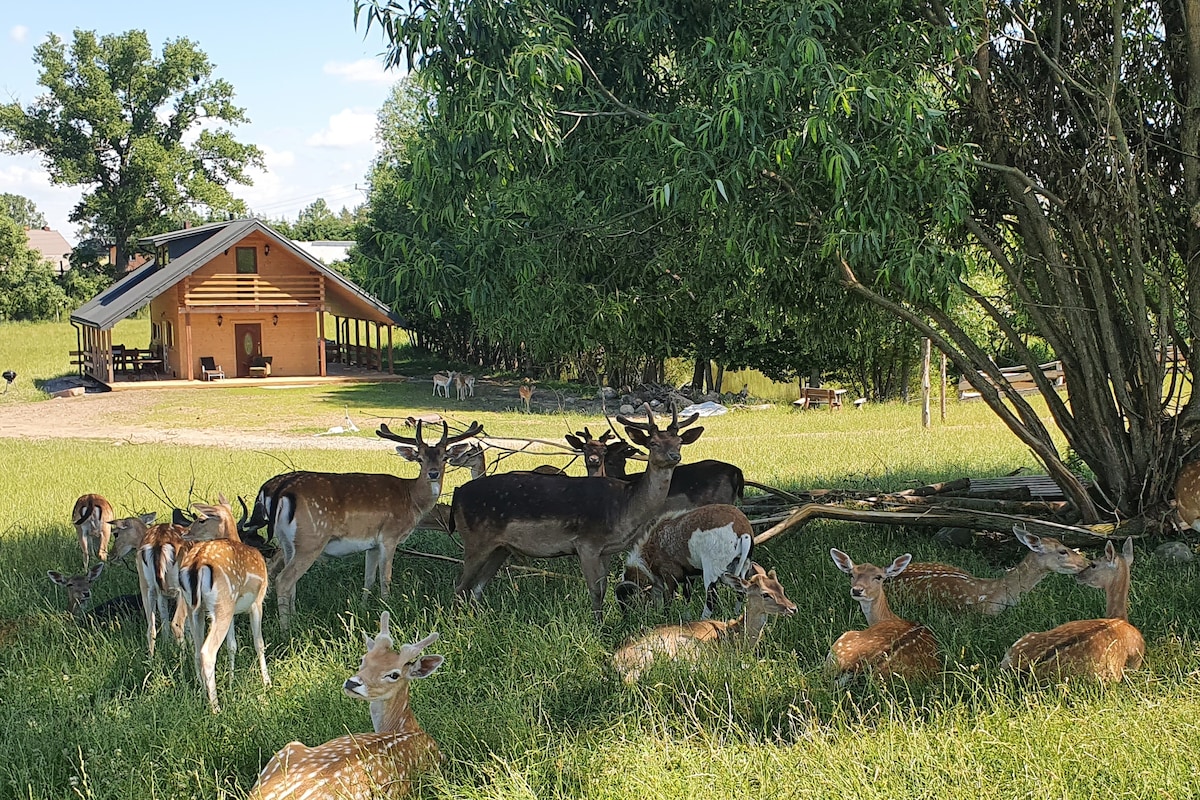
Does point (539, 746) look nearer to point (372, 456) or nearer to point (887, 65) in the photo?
point (887, 65)

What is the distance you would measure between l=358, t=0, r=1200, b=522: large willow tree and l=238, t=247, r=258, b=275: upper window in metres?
27.0

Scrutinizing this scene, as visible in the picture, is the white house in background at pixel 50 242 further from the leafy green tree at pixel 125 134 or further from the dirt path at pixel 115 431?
the dirt path at pixel 115 431

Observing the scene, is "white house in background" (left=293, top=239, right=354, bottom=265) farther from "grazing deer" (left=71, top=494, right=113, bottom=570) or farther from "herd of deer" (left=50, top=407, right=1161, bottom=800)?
"herd of deer" (left=50, top=407, right=1161, bottom=800)

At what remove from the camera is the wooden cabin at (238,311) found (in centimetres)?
3322

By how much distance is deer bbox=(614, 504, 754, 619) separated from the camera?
6.81 metres

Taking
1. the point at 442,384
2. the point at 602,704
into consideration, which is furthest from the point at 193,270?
the point at 602,704

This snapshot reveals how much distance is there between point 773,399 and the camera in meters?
31.0

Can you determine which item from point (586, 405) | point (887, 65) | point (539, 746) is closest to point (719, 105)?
point (887, 65)

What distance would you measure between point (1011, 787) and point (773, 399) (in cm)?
2708

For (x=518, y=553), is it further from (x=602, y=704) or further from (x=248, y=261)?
(x=248, y=261)

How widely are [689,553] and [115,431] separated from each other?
18.6 m

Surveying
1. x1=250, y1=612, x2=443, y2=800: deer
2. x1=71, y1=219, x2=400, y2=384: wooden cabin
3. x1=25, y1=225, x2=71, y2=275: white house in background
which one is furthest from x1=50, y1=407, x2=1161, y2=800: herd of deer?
x1=25, y1=225, x2=71, y2=275: white house in background

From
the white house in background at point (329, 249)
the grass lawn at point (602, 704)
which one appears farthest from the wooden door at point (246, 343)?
the white house in background at point (329, 249)

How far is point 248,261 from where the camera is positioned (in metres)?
34.3
